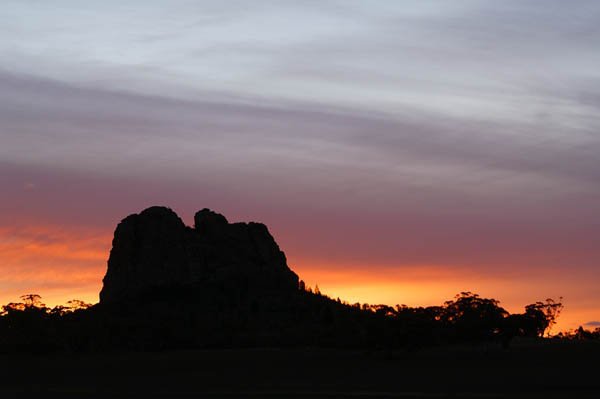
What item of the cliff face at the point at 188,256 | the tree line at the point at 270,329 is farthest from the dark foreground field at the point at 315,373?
the cliff face at the point at 188,256

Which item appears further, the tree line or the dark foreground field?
the tree line

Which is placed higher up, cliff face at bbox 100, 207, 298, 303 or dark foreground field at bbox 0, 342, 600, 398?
cliff face at bbox 100, 207, 298, 303

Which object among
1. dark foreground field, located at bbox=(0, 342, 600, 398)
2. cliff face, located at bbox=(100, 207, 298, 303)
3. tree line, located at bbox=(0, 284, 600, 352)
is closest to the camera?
dark foreground field, located at bbox=(0, 342, 600, 398)

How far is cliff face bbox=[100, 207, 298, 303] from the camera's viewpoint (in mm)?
163750

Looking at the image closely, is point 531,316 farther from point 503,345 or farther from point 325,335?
point 325,335

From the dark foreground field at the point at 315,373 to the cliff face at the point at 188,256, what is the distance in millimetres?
62149

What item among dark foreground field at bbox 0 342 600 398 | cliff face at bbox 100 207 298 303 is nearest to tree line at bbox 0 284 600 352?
dark foreground field at bbox 0 342 600 398

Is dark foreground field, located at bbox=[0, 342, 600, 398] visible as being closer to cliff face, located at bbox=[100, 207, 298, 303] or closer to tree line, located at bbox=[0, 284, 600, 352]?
tree line, located at bbox=[0, 284, 600, 352]

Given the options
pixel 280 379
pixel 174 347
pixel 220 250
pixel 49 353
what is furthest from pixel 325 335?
pixel 220 250

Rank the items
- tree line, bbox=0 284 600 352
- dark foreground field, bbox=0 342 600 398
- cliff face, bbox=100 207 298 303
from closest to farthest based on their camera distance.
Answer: dark foreground field, bbox=0 342 600 398
tree line, bbox=0 284 600 352
cliff face, bbox=100 207 298 303

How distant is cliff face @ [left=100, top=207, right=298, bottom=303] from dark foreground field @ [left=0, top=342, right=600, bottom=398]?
204ft

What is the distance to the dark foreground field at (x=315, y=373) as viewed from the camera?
214ft

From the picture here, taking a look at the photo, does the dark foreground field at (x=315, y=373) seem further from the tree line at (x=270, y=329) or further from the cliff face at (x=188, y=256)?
the cliff face at (x=188, y=256)

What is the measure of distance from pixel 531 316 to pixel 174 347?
38809 mm
